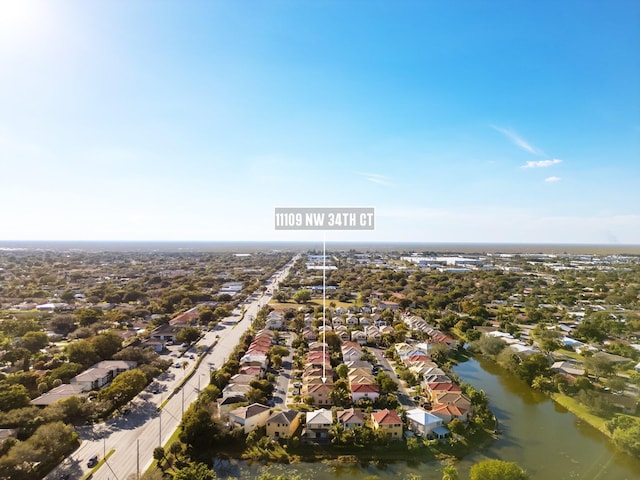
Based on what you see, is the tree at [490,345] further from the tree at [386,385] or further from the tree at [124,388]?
the tree at [124,388]

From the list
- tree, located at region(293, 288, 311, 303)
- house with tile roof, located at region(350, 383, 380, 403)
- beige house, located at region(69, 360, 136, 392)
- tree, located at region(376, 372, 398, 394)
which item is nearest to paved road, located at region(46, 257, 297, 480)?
beige house, located at region(69, 360, 136, 392)

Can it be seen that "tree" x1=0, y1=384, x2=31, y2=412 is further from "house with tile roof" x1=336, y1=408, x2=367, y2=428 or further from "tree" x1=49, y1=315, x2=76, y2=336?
"tree" x1=49, y1=315, x2=76, y2=336

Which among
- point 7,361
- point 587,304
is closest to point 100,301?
point 7,361

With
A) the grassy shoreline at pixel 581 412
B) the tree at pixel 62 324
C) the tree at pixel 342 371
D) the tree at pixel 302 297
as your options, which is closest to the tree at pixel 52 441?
the tree at pixel 342 371

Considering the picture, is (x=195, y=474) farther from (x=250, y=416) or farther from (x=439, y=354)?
(x=439, y=354)

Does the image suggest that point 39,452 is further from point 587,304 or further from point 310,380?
point 587,304
